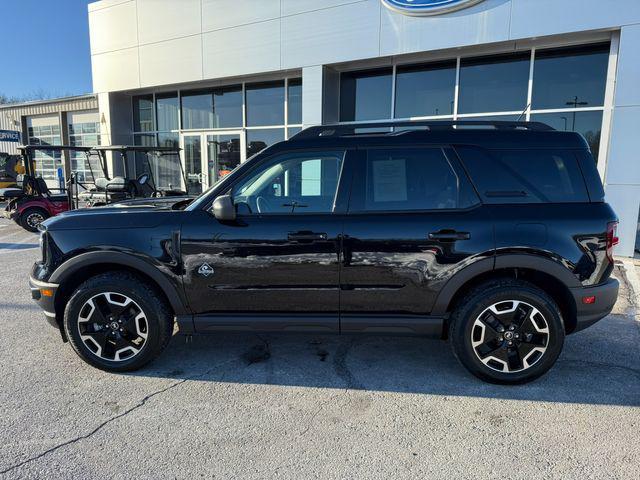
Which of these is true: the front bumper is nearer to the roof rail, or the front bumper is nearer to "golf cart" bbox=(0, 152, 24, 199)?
the roof rail

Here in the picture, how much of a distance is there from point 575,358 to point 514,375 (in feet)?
3.14

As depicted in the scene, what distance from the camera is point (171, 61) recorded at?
1280 cm

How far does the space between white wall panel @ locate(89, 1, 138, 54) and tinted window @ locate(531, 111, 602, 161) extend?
38.2ft

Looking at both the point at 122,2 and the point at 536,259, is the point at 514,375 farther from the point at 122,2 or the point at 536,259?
the point at 122,2

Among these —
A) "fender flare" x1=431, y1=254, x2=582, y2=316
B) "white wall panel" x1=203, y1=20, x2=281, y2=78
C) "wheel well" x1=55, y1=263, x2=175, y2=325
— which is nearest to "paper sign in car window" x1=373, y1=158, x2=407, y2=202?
"fender flare" x1=431, y1=254, x2=582, y2=316

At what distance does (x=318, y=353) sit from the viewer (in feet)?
13.1

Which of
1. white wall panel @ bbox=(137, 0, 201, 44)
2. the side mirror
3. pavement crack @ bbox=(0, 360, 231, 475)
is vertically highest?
white wall panel @ bbox=(137, 0, 201, 44)

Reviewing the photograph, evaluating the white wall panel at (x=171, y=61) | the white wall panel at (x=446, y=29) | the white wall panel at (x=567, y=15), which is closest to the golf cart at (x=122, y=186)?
the white wall panel at (x=171, y=61)

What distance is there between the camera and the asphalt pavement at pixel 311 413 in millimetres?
2518

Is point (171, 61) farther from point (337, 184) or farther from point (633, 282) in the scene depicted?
point (633, 282)

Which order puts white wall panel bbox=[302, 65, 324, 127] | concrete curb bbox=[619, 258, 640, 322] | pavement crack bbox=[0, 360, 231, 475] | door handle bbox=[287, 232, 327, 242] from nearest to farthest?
1. pavement crack bbox=[0, 360, 231, 475]
2. door handle bbox=[287, 232, 327, 242]
3. concrete curb bbox=[619, 258, 640, 322]
4. white wall panel bbox=[302, 65, 324, 127]

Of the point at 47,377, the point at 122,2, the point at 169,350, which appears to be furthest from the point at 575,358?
the point at 122,2

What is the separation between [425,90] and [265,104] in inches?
181

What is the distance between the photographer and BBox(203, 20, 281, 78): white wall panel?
11.1 metres
